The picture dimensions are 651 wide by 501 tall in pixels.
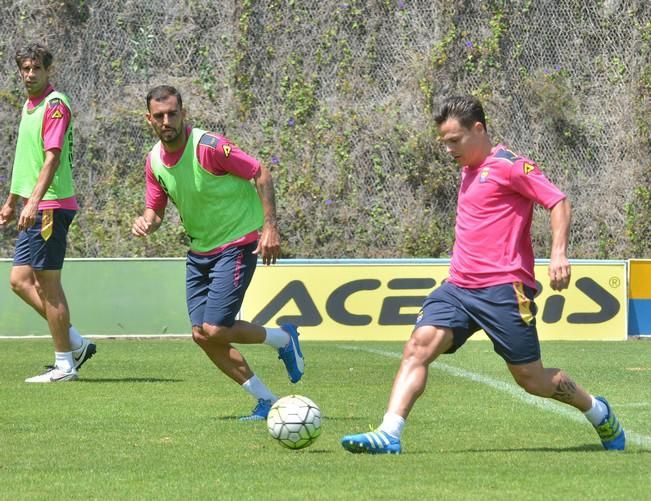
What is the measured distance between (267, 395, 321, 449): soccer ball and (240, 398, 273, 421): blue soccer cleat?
4.02 feet

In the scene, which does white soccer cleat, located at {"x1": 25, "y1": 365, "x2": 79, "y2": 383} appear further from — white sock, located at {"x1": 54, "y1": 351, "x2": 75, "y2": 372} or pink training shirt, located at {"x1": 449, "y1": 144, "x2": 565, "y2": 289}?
pink training shirt, located at {"x1": 449, "y1": 144, "x2": 565, "y2": 289}

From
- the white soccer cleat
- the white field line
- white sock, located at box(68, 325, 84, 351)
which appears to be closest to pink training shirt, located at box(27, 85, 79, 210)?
white sock, located at box(68, 325, 84, 351)

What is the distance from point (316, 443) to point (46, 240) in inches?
150

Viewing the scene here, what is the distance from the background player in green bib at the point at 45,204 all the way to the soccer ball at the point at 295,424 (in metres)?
3.83

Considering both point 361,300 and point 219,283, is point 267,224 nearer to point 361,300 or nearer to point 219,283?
point 219,283

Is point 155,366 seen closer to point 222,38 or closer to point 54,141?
point 54,141

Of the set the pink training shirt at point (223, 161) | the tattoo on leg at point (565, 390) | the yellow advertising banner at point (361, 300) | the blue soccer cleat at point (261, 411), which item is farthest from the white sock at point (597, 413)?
the yellow advertising banner at point (361, 300)

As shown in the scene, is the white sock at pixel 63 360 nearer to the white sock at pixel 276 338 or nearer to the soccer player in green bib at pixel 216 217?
the white sock at pixel 276 338

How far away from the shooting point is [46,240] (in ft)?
32.0

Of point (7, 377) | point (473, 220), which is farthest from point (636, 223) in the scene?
point (473, 220)

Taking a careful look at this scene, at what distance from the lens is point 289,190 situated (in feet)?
61.4

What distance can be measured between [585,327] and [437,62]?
5184mm

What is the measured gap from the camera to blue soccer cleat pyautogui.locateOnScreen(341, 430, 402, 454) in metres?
6.06

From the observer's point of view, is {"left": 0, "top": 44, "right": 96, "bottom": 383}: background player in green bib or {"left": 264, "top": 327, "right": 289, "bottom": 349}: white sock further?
{"left": 0, "top": 44, "right": 96, "bottom": 383}: background player in green bib
